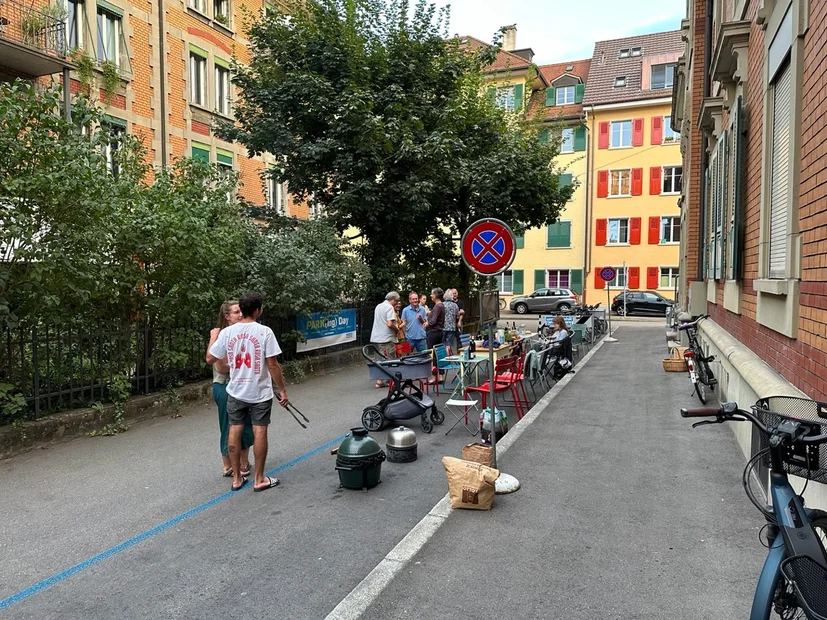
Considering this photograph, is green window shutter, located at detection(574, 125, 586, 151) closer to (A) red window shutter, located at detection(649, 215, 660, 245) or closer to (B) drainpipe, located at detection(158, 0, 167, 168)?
(A) red window shutter, located at detection(649, 215, 660, 245)

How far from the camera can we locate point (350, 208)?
15602mm

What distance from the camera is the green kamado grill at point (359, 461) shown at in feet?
18.1

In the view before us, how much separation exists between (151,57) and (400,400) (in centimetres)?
1775

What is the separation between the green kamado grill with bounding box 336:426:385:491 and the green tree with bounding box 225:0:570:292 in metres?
10.1

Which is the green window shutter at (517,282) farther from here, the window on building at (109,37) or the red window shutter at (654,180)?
the window on building at (109,37)

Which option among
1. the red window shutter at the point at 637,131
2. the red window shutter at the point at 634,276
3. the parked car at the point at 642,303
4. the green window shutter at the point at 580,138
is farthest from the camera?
the green window shutter at the point at 580,138

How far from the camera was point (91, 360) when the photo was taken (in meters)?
8.02

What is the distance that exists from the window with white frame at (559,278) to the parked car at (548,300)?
2.91 m

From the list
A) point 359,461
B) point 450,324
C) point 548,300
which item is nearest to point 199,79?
point 450,324

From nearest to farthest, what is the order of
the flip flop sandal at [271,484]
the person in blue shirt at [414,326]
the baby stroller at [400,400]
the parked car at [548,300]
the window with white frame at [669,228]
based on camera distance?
the flip flop sandal at [271,484]
the baby stroller at [400,400]
the person in blue shirt at [414,326]
the parked car at [548,300]
the window with white frame at [669,228]

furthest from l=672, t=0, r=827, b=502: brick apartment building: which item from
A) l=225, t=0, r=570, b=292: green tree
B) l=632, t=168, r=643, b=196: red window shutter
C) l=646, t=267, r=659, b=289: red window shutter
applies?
l=632, t=168, r=643, b=196: red window shutter

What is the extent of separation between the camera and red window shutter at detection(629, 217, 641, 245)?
3841 centimetres

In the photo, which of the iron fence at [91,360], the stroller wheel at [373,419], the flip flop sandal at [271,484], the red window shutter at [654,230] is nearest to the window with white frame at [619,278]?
the red window shutter at [654,230]

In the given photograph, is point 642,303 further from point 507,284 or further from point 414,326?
point 414,326
